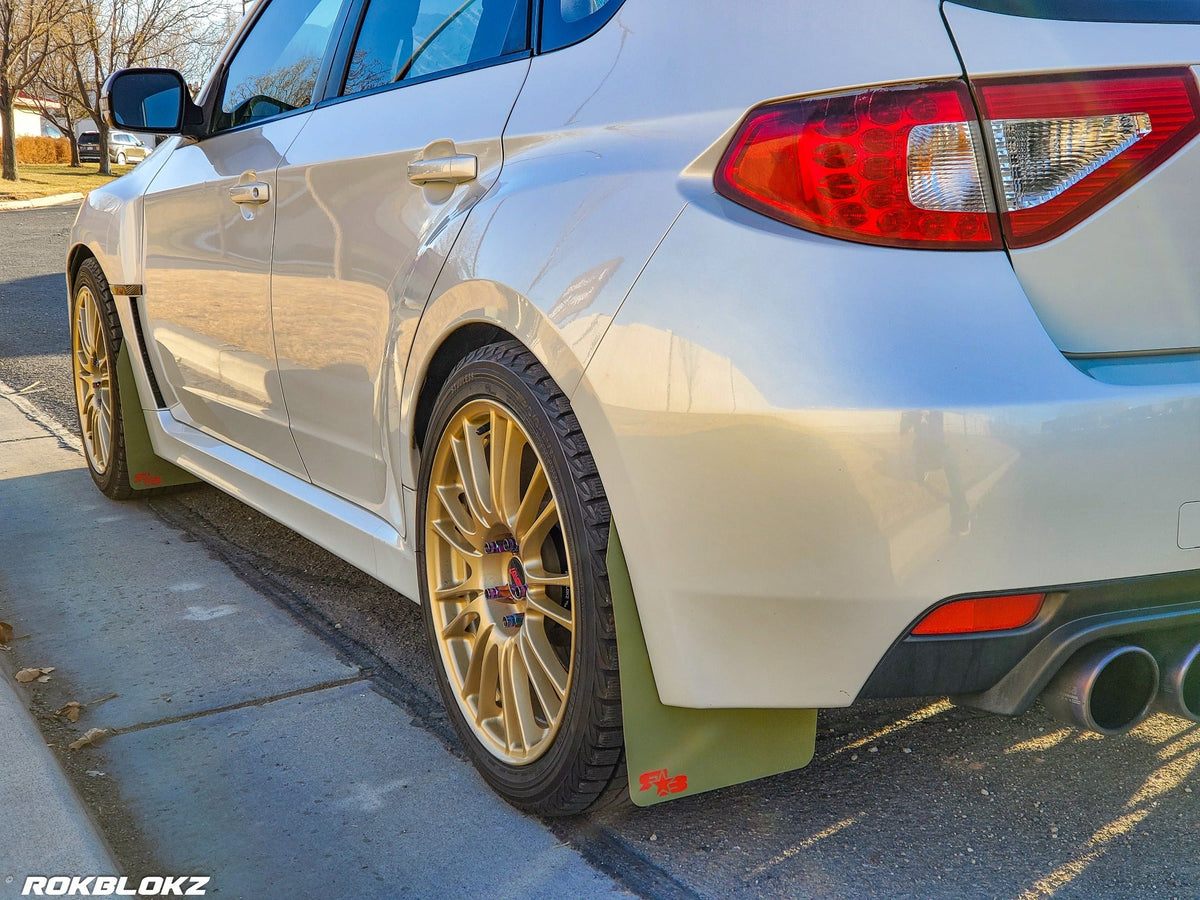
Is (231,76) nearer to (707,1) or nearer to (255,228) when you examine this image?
(255,228)

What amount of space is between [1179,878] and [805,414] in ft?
3.63

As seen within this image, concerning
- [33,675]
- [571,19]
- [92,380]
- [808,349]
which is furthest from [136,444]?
[808,349]

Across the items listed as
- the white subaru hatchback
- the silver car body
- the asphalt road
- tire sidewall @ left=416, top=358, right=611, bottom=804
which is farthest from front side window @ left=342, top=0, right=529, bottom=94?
the asphalt road

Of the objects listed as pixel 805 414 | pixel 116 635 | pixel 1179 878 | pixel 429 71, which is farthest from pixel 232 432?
pixel 1179 878

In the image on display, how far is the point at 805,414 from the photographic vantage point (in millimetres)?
1611

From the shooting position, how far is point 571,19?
2.18 metres

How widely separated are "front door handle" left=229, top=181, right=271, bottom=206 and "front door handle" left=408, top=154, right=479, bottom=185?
0.78m

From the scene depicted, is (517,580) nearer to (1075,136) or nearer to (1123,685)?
(1123,685)

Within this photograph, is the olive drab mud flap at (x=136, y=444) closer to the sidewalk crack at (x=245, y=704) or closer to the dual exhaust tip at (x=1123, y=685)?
the sidewalk crack at (x=245, y=704)

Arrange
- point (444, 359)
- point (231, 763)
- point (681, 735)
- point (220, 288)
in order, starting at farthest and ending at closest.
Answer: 1. point (220, 288)
2. point (231, 763)
3. point (444, 359)
4. point (681, 735)

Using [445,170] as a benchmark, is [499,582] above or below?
below

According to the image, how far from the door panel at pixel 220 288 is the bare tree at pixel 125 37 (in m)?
37.1

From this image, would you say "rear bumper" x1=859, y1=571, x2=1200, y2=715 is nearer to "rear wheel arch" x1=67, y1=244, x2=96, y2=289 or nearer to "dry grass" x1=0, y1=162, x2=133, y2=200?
"rear wheel arch" x1=67, y1=244, x2=96, y2=289

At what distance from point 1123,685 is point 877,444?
544mm
